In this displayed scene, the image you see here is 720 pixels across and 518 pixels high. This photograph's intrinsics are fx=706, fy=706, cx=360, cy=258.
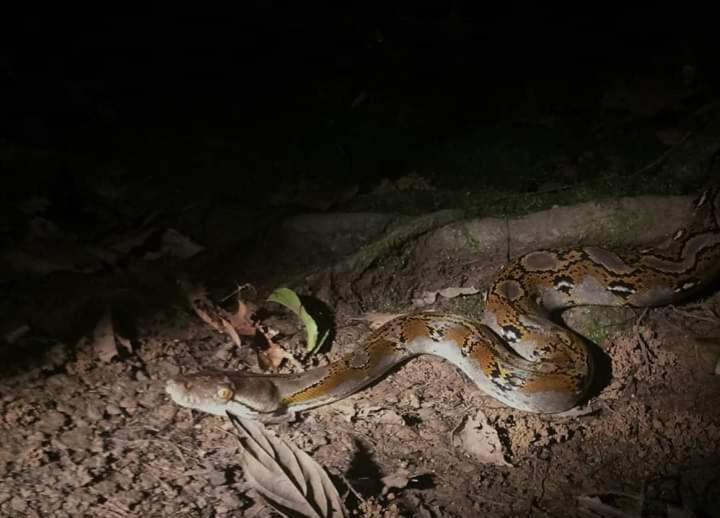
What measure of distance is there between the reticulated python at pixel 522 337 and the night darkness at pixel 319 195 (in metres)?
0.16

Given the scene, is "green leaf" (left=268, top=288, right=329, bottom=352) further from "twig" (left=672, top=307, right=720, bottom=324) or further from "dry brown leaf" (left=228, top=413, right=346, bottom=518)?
"twig" (left=672, top=307, right=720, bottom=324)

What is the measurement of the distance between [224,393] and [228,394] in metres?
0.02

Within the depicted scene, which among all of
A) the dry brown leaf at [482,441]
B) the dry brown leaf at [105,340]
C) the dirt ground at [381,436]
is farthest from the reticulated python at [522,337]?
the dry brown leaf at [105,340]

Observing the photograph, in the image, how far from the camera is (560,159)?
21.3ft

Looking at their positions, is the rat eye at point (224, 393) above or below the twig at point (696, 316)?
above

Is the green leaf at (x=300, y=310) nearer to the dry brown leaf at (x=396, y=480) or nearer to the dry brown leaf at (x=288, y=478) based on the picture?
the dry brown leaf at (x=288, y=478)

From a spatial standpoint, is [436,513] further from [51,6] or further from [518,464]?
[51,6]

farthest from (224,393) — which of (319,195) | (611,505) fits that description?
(319,195)

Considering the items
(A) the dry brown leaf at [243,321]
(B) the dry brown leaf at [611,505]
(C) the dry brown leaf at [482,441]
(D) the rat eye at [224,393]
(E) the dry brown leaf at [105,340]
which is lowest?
(C) the dry brown leaf at [482,441]

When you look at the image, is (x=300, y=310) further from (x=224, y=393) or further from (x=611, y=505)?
(x=611, y=505)

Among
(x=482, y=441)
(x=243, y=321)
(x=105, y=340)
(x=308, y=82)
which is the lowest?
(x=482, y=441)

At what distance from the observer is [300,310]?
4562 millimetres

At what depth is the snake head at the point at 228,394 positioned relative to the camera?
12.4 feet

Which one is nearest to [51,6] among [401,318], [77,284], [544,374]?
[77,284]
